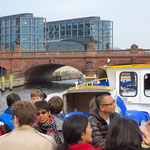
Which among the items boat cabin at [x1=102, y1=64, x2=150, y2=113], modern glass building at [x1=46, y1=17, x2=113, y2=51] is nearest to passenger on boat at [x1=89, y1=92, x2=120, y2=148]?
boat cabin at [x1=102, y1=64, x2=150, y2=113]

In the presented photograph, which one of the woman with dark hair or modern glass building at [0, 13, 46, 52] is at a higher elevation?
modern glass building at [0, 13, 46, 52]

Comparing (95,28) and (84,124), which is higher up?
(95,28)

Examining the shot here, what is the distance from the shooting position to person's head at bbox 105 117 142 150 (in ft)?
8.43

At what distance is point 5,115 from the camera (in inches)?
195

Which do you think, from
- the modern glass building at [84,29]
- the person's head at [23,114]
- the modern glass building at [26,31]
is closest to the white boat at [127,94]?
the person's head at [23,114]

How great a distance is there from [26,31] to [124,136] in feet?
343

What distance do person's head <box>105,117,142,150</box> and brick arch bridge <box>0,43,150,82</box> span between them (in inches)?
1401

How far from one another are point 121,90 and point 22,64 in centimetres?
3466

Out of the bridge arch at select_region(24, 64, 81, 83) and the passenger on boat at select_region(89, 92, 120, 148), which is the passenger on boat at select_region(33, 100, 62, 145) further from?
the bridge arch at select_region(24, 64, 81, 83)

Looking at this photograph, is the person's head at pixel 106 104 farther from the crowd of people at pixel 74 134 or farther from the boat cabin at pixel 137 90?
the boat cabin at pixel 137 90

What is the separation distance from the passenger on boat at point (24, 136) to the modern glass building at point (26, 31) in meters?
100

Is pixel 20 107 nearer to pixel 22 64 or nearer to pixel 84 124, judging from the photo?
pixel 84 124

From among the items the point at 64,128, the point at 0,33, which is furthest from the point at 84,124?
the point at 0,33

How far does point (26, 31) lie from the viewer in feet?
342
